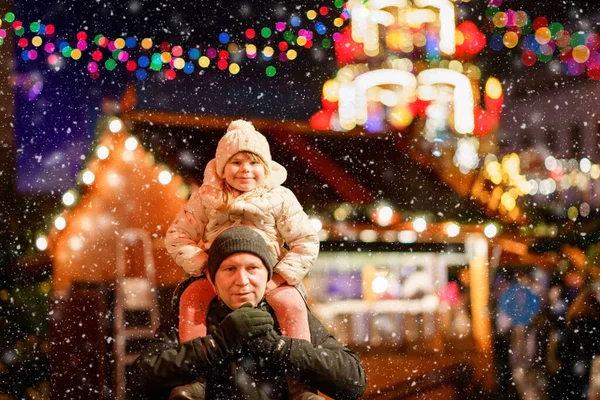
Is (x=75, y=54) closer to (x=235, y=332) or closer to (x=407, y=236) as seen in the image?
(x=407, y=236)

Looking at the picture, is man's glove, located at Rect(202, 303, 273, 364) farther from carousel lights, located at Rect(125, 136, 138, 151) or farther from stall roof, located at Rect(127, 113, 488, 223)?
stall roof, located at Rect(127, 113, 488, 223)

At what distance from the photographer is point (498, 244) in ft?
26.2

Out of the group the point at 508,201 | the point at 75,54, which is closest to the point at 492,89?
the point at 508,201

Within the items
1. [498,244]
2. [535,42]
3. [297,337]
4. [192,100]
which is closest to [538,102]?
[535,42]

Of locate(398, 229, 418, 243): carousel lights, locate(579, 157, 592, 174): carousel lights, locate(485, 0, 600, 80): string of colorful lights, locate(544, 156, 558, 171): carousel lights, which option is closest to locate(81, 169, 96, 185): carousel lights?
locate(398, 229, 418, 243): carousel lights

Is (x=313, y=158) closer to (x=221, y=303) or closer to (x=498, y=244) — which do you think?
(x=498, y=244)

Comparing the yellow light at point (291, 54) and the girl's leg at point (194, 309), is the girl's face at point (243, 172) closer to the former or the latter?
the girl's leg at point (194, 309)

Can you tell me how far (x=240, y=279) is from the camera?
103 inches

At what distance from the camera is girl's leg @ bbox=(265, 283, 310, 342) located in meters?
2.71

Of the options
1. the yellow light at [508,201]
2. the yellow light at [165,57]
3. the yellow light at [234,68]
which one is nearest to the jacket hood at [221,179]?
the yellow light at [165,57]

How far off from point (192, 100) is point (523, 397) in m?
3.69

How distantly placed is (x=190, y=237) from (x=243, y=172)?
1.08 ft

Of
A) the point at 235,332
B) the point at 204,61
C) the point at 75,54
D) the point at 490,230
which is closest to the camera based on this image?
the point at 235,332

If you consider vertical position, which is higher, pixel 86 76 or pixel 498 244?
pixel 86 76
